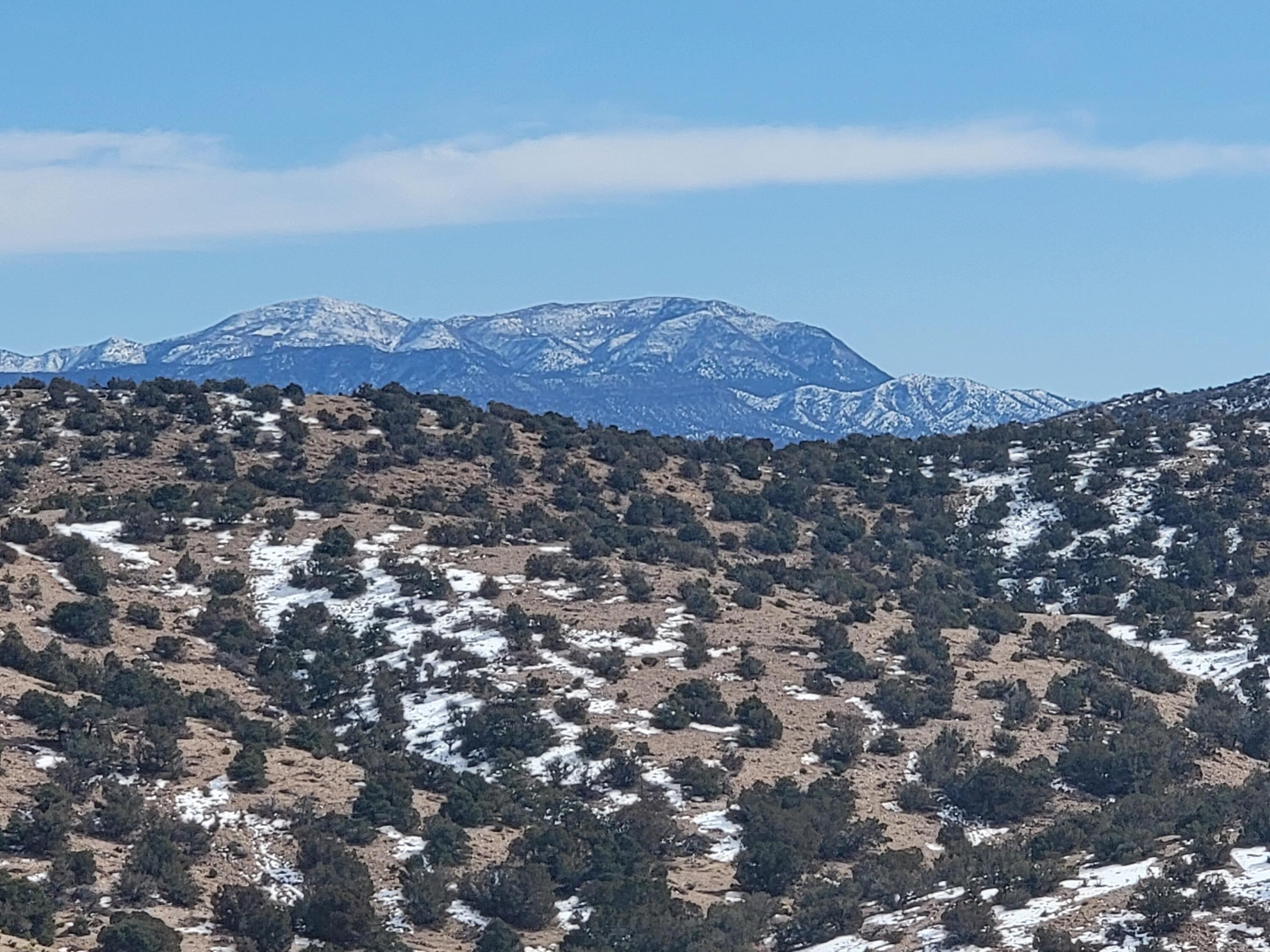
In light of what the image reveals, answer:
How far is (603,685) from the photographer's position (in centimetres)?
5412

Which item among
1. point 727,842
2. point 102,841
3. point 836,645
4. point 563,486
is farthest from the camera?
point 563,486

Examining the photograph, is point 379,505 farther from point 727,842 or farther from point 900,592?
point 727,842

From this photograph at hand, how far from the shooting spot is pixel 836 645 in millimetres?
59094

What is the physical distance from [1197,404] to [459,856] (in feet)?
307

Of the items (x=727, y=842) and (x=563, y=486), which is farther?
(x=563, y=486)

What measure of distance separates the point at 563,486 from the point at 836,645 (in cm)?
2334

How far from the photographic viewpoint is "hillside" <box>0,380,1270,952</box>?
1404 inches

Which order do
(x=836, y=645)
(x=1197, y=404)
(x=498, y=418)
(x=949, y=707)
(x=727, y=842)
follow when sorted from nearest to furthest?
(x=727, y=842) < (x=949, y=707) < (x=836, y=645) < (x=498, y=418) < (x=1197, y=404)

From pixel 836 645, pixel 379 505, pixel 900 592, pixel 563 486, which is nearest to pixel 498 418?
pixel 563 486

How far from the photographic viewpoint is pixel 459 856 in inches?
1582

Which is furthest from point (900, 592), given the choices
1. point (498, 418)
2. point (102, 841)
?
point (102, 841)

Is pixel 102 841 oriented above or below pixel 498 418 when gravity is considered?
below

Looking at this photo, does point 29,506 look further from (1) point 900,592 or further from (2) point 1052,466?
(2) point 1052,466

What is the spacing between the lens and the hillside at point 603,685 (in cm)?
3566
